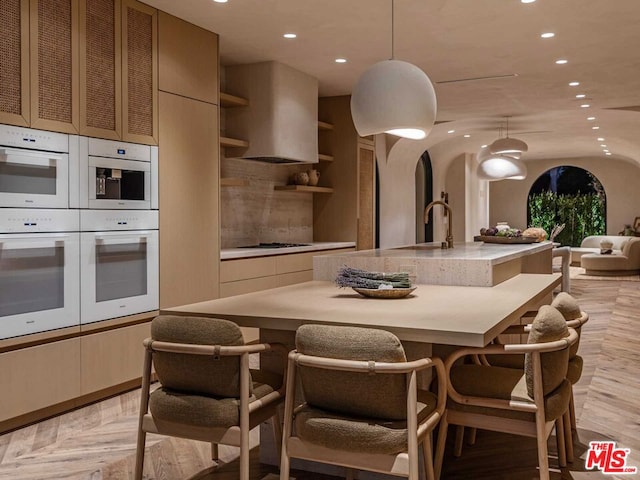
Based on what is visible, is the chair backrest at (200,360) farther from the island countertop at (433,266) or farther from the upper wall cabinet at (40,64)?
the upper wall cabinet at (40,64)

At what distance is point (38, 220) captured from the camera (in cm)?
345

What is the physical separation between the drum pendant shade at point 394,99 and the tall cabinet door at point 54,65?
173 cm

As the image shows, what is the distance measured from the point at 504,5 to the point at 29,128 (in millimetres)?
3044

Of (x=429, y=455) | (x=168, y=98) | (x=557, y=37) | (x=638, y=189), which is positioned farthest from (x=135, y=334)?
(x=638, y=189)

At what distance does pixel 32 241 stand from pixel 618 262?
1165 cm

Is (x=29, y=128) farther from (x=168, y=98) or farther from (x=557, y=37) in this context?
(x=557, y=37)

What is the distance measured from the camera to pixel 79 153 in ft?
12.2

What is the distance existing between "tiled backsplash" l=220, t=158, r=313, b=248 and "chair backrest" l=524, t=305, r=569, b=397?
390 centimetres

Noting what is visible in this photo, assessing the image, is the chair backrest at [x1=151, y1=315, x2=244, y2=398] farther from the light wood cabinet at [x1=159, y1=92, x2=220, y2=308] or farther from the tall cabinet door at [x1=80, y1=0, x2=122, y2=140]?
the light wood cabinet at [x1=159, y1=92, x2=220, y2=308]


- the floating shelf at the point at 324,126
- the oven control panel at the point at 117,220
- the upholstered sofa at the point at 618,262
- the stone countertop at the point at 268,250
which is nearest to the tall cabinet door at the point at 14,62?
the oven control panel at the point at 117,220

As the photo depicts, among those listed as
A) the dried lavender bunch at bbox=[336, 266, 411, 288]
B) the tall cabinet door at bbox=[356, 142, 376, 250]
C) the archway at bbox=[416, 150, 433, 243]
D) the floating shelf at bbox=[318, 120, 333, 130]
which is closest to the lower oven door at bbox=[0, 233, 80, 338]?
the dried lavender bunch at bbox=[336, 266, 411, 288]

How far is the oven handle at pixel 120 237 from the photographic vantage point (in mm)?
3874

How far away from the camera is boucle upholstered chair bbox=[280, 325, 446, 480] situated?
6.33ft

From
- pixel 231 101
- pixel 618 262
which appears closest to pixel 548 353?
pixel 231 101
